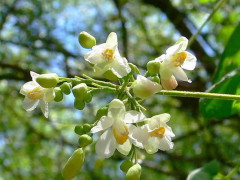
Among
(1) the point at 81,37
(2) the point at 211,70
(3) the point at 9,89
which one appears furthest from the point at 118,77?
(3) the point at 9,89

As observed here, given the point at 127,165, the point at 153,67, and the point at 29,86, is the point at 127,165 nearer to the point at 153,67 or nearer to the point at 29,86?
the point at 153,67

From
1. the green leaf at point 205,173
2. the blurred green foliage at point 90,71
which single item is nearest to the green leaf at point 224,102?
the green leaf at point 205,173

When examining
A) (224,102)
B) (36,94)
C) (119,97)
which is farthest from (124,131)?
(224,102)

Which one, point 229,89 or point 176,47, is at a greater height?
point 176,47

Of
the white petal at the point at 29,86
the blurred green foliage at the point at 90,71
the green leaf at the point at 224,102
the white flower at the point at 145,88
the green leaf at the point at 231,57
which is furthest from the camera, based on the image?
the blurred green foliage at the point at 90,71

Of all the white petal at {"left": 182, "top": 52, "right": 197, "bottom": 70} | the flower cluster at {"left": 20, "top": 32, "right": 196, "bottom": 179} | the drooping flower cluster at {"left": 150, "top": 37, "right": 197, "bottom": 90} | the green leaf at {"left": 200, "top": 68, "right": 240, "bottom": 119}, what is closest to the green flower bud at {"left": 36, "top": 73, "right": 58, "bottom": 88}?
the flower cluster at {"left": 20, "top": 32, "right": 196, "bottom": 179}

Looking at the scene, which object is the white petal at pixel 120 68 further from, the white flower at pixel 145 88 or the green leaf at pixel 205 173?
the green leaf at pixel 205 173

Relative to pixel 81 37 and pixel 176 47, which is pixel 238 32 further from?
pixel 81 37
